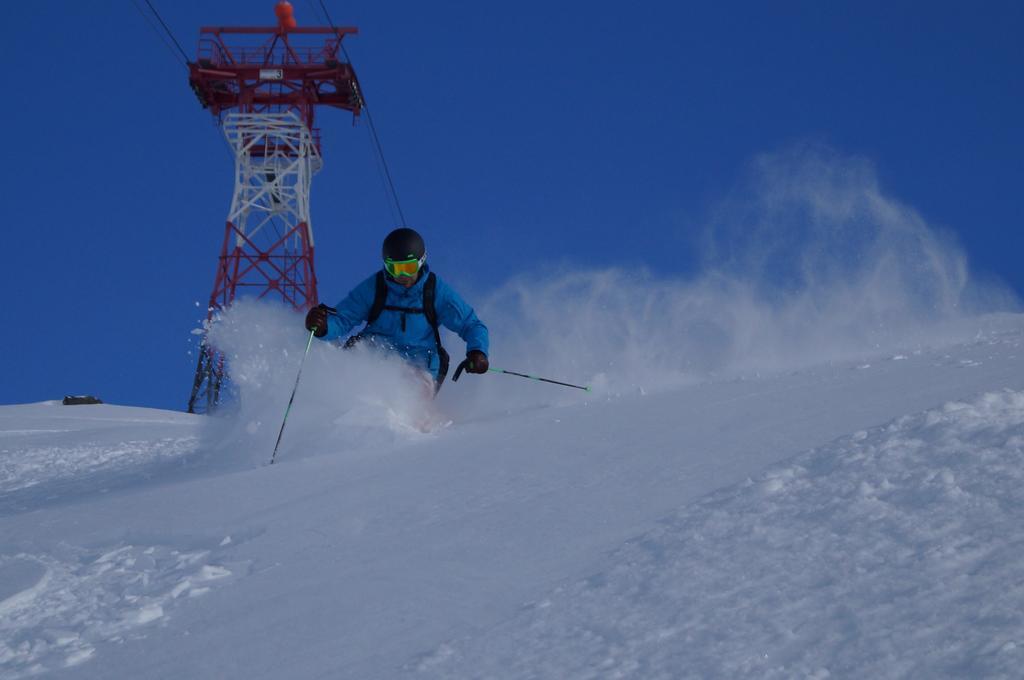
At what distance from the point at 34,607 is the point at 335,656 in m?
1.34

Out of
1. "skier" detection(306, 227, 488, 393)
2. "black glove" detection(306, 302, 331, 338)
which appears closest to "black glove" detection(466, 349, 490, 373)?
"skier" detection(306, 227, 488, 393)

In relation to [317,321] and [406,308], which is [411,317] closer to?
[406,308]

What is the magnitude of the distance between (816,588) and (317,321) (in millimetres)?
5184

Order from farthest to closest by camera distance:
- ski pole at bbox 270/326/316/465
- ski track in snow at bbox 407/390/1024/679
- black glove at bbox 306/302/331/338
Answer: black glove at bbox 306/302/331/338 < ski pole at bbox 270/326/316/465 < ski track in snow at bbox 407/390/1024/679

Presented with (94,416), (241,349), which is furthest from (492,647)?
(94,416)

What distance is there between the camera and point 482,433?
4.79 meters

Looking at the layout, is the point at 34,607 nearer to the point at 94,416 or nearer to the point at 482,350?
the point at 482,350

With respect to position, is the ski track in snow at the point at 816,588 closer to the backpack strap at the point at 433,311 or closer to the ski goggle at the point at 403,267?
the ski goggle at the point at 403,267

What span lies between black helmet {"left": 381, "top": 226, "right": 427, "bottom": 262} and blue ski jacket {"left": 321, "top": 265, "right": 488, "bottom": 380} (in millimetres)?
275

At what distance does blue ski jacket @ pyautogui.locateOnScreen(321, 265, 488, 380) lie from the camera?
675 cm

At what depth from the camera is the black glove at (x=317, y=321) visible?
6.30 metres

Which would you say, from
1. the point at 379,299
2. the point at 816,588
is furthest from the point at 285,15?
the point at 816,588

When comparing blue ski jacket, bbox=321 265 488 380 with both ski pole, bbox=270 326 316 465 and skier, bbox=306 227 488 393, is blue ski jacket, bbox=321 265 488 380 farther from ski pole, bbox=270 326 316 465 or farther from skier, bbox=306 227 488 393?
ski pole, bbox=270 326 316 465

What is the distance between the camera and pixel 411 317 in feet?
22.2
